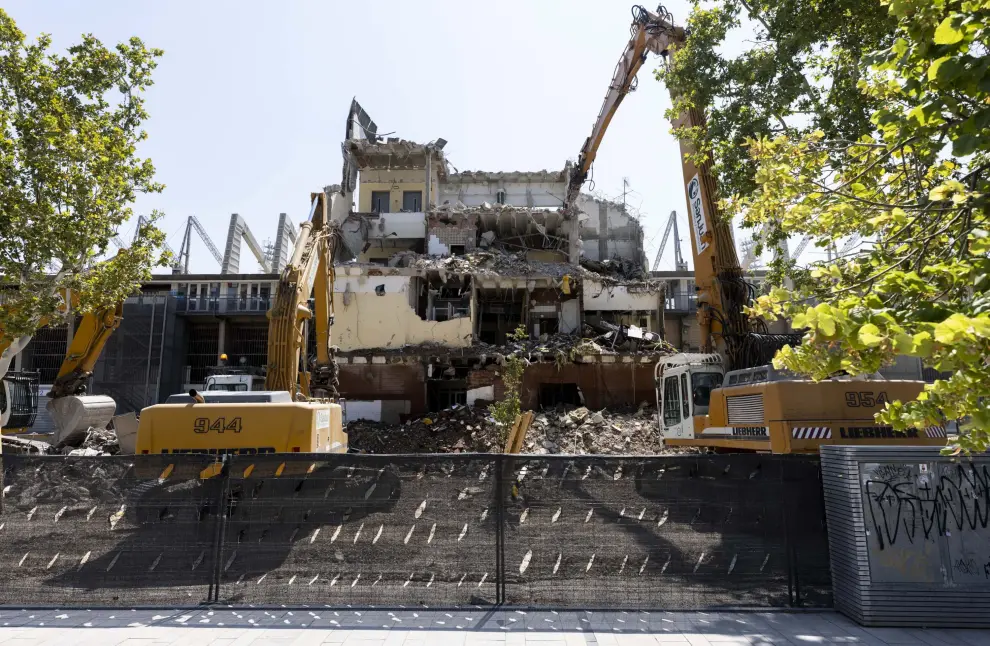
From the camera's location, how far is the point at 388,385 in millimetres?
24172

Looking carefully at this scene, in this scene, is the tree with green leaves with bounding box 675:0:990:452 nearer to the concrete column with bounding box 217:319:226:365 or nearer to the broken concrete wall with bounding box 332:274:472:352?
the broken concrete wall with bounding box 332:274:472:352

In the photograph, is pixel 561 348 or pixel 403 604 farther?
pixel 561 348

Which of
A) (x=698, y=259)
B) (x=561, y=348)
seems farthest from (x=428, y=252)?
(x=698, y=259)

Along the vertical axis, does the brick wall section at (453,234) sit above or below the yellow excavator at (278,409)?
above

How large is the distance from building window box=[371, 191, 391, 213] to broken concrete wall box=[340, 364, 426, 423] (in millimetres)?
13438

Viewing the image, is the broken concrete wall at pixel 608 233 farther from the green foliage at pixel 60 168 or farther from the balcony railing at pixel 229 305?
the green foliage at pixel 60 168

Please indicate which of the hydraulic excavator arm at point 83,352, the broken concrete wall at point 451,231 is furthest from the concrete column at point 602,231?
the hydraulic excavator arm at point 83,352

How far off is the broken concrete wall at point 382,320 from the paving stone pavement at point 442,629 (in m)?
19.8

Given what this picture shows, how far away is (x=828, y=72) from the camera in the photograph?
10.2m

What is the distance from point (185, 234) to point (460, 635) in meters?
49.9

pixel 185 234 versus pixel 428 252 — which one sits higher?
pixel 185 234

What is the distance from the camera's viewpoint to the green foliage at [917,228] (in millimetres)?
2779

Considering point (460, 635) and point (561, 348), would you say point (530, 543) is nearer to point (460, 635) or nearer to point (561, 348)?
point (460, 635)

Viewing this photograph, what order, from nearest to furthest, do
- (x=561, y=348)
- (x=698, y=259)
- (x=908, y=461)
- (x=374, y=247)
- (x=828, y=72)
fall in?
1. (x=908, y=461)
2. (x=828, y=72)
3. (x=698, y=259)
4. (x=561, y=348)
5. (x=374, y=247)
